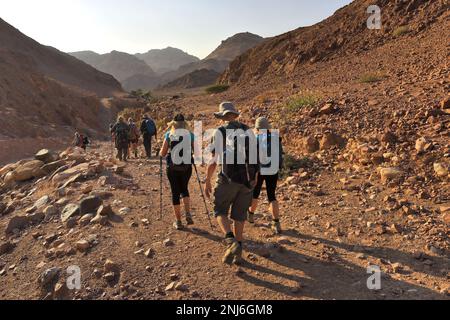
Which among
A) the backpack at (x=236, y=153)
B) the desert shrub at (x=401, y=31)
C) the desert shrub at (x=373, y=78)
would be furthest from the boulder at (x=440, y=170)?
the desert shrub at (x=401, y=31)

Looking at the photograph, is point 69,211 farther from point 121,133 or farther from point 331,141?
point 331,141

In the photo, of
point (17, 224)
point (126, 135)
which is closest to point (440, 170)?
point (17, 224)

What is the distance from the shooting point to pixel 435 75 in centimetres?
1169

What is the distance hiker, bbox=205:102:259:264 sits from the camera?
486cm

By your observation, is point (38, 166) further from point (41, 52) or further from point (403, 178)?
point (41, 52)

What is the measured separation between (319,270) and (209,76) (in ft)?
271

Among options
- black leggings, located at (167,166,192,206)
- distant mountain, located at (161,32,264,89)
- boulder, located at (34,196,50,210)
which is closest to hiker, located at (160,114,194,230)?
black leggings, located at (167,166,192,206)

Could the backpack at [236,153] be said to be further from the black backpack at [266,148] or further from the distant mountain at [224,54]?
the distant mountain at [224,54]

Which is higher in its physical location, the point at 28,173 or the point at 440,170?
the point at 440,170

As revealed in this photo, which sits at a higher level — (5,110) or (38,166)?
(5,110)

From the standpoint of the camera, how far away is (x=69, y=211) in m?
7.36

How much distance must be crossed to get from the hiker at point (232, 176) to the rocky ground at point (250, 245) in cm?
45

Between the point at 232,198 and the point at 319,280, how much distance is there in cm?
143

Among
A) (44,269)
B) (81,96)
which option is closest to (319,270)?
(44,269)
